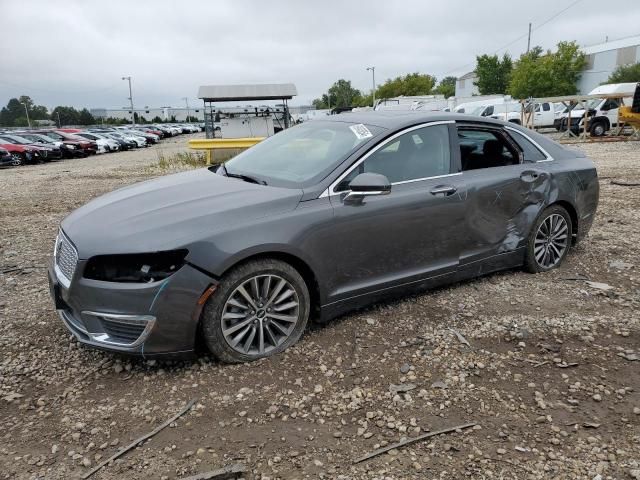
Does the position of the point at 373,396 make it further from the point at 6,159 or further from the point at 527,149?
the point at 6,159

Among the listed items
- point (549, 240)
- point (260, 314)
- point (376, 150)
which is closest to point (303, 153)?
point (376, 150)

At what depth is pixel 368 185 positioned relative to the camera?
133 inches

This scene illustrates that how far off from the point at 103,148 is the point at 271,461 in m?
32.4

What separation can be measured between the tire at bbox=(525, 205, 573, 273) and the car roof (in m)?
1.00

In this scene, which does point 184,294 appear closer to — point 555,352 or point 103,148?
point 555,352

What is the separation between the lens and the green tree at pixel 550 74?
2034 inches

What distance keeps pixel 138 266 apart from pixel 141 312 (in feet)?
0.88

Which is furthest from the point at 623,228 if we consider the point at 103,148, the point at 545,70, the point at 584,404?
the point at 545,70

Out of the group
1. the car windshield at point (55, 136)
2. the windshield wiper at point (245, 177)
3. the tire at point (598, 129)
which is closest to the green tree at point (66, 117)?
the car windshield at point (55, 136)

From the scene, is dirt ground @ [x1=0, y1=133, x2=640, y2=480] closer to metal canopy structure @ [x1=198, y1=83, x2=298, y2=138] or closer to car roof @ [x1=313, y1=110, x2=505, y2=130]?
car roof @ [x1=313, y1=110, x2=505, y2=130]

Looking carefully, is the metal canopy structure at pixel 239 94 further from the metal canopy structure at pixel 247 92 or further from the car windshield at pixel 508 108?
the car windshield at pixel 508 108

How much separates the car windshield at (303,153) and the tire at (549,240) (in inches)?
75.4

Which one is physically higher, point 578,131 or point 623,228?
point 578,131

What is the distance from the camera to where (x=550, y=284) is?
4551mm
